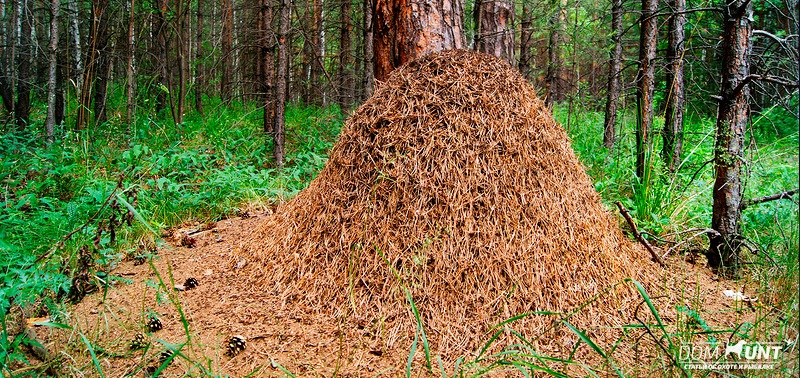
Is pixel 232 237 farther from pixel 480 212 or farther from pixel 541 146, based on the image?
pixel 541 146

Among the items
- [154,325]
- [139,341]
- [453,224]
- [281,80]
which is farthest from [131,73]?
[453,224]

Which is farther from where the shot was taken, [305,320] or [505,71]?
[505,71]

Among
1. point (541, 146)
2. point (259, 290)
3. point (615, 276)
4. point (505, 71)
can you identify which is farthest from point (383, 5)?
point (615, 276)

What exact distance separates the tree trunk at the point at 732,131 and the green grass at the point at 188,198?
0.41ft

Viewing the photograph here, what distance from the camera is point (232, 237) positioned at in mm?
3971

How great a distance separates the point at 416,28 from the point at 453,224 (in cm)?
146

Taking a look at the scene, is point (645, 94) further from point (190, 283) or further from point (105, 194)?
point (105, 194)

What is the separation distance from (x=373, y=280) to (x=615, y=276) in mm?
1443

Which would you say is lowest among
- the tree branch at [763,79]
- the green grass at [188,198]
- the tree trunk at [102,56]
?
the green grass at [188,198]

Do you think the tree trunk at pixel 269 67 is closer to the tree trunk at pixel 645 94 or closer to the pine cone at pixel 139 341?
the pine cone at pixel 139 341

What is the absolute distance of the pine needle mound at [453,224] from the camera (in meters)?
2.54

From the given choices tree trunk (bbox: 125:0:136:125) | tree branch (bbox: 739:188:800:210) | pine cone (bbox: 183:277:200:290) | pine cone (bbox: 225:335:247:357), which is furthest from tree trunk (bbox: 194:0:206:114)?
tree branch (bbox: 739:188:800:210)

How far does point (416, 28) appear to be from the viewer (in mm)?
3279

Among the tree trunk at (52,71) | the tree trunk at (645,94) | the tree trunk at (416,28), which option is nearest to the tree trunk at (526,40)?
the tree trunk at (645,94)
